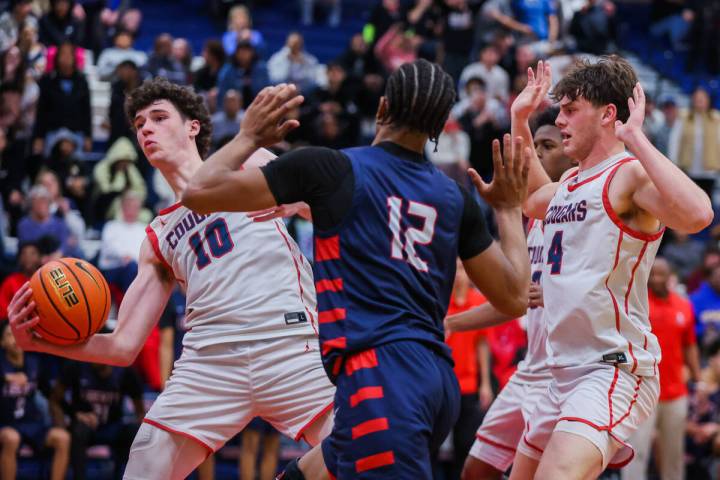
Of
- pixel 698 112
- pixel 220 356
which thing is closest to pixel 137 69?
pixel 698 112

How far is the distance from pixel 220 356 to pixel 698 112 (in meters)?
13.5

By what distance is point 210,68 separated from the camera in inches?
627

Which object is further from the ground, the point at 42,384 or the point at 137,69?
the point at 137,69

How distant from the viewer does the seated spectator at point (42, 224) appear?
12523 mm

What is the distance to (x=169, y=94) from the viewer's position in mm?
6316

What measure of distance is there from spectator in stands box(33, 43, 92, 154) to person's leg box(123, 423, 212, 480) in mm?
9456

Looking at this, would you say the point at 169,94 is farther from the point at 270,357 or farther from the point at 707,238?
the point at 707,238

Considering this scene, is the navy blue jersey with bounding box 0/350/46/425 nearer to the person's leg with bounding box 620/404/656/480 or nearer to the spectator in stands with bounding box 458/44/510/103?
the person's leg with bounding box 620/404/656/480

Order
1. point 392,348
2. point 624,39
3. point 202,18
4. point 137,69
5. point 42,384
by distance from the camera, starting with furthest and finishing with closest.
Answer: point 624,39
point 202,18
point 137,69
point 42,384
point 392,348

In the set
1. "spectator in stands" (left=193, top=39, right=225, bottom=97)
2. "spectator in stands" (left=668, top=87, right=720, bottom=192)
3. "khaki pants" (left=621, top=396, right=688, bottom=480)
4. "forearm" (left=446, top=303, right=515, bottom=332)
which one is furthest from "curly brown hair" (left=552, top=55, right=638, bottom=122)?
"spectator in stands" (left=668, top=87, right=720, bottom=192)

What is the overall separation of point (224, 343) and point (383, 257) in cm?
165

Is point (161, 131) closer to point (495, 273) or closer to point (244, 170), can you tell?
point (244, 170)

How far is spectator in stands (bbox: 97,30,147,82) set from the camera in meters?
16.4

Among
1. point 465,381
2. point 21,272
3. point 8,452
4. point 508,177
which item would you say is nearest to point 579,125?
point 508,177
